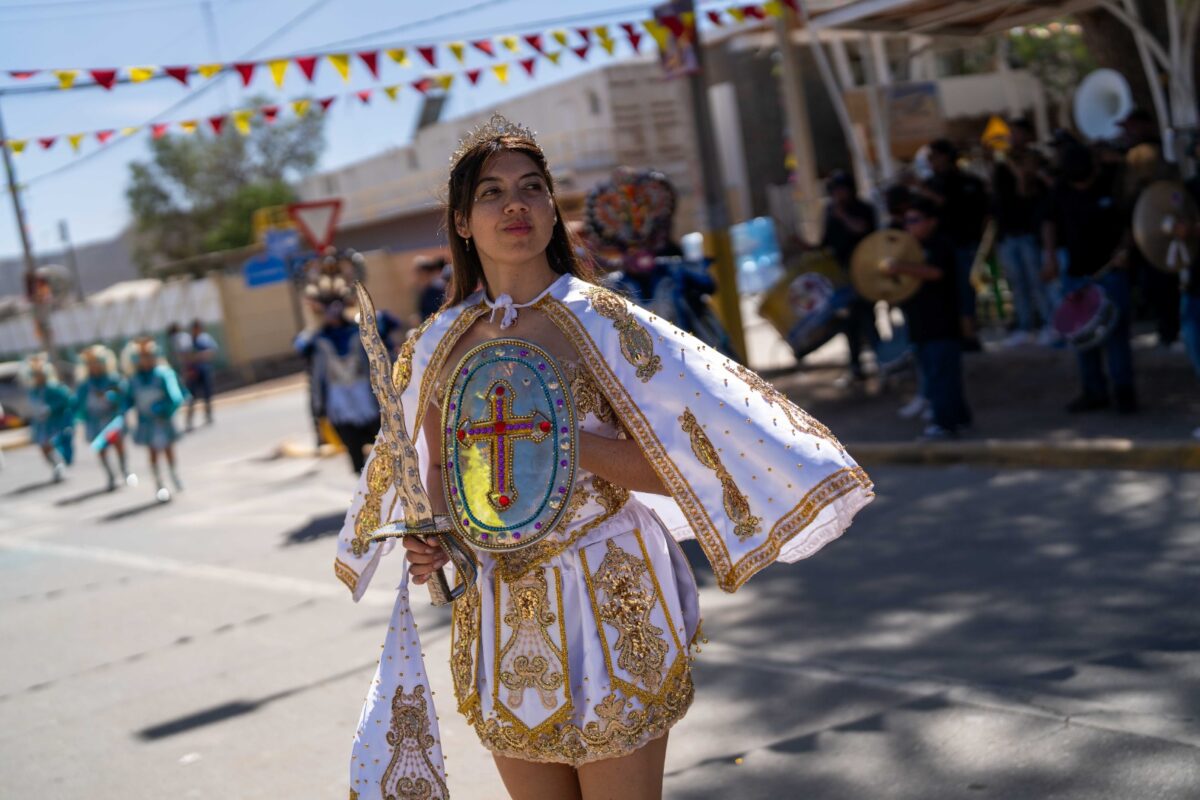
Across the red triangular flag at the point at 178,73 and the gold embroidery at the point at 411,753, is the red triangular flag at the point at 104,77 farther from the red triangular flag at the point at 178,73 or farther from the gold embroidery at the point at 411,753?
the gold embroidery at the point at 411,753

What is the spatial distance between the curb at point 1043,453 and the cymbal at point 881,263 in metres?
1.11

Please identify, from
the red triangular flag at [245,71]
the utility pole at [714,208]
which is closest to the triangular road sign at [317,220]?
the red triangular flag at [245,71]

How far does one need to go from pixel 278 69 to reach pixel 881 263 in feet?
17.7

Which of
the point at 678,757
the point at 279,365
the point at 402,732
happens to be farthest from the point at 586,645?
the point at 279,365

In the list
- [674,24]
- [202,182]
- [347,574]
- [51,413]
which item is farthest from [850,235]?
[202,182]

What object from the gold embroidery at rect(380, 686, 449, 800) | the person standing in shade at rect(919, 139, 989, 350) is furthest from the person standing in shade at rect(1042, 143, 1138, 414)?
the gold embroidery at rect(380, 686, 449, 800)

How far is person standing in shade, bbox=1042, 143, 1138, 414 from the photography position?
919 cm

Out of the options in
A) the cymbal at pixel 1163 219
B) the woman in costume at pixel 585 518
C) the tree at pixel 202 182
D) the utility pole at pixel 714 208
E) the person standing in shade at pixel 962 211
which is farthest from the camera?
the tree at pixel 202 182

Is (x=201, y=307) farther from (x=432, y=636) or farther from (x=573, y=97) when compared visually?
(x=432, y=636)

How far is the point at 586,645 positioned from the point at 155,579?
783 centimetres

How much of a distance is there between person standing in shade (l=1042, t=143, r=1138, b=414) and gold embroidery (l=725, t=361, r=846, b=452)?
6966mm

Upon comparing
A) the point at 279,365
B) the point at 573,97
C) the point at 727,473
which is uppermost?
the point at 573,97

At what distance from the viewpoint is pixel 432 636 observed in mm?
6930

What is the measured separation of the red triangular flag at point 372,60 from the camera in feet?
39.5
